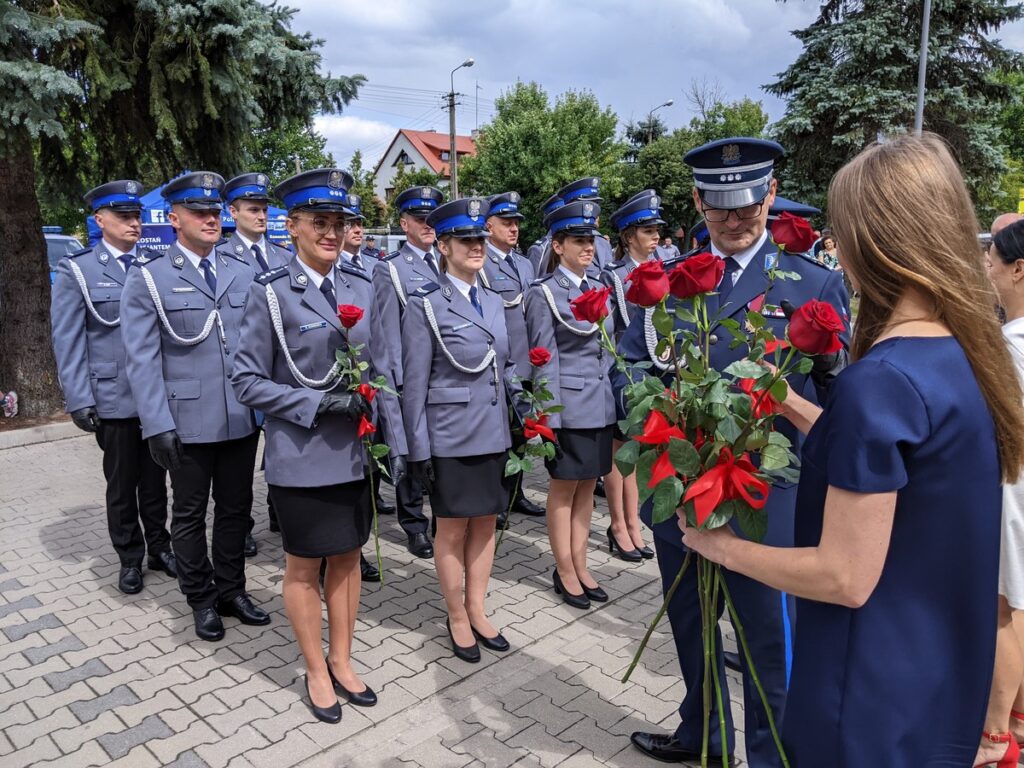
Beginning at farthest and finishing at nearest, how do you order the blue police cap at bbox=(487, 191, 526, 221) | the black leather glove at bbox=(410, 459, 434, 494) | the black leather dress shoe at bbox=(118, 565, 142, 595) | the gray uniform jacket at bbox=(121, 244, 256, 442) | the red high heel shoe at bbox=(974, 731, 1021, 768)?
1. the blue police cap at bbox=(487, 191, 526, 221)
2. the black leather dress shoe at bbox=(118, 565, 142, 595)
3. the gray uniform jacket at bbox=(121, 244, 256, 442)
4. the black leather glove at bbox=(410, 459, 434, 494)
5. the red high heel shoe at bbox=(974, 731, 1021, 768)

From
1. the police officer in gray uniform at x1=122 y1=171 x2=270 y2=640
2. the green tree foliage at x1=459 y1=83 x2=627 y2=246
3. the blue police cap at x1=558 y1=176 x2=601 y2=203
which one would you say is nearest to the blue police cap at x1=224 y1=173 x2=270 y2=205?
the police officer in gray uniform at x1=122 y1=171 x2=270 y2=640

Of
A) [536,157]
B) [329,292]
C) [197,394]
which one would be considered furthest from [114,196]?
[536,157]

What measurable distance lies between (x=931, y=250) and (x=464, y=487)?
260cm

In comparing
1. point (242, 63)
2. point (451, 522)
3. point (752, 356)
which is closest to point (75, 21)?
point (242, 63)

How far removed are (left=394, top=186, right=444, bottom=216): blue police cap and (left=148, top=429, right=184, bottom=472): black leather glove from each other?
118 inches

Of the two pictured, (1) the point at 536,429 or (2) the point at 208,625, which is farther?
(2) the point at 208,625

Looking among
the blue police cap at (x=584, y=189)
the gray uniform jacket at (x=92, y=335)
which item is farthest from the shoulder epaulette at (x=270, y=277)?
the blue police cap at (x=584, y=189)

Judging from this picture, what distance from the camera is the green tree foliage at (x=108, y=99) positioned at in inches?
288

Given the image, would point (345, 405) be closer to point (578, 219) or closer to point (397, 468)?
point (397, 468)

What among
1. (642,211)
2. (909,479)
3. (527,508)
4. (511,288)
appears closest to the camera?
(909,479)

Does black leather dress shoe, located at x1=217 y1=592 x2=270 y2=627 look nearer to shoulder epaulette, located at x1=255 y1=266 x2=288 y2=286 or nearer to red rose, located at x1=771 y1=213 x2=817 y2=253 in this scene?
shoulder epaulette, located at x1=255 y1=266 x2=288 y2=286

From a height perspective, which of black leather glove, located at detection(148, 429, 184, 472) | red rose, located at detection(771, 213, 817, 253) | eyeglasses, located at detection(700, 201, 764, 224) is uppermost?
eyeglasses, located at detection(700, 201, 764, 224)

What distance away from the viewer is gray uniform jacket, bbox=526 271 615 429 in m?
4.18

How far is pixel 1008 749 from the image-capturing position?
9.04 ft
